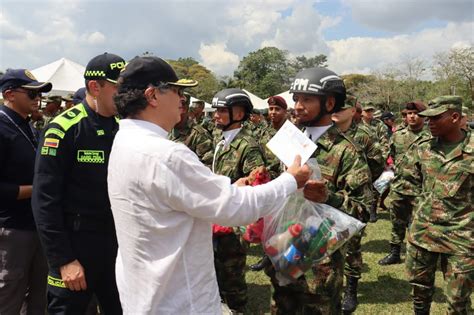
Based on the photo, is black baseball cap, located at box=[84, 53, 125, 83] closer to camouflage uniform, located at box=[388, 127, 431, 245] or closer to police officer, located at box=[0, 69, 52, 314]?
police officer, located at box=[0, 69, 52, 314]

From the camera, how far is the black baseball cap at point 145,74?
191 cm

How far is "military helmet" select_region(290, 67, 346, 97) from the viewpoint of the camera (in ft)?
8.88

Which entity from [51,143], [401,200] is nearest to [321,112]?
[51,143]

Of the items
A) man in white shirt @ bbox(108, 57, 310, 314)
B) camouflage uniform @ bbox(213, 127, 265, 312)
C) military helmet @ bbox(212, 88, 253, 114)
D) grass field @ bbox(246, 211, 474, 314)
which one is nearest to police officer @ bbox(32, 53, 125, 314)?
man in white shirt @ bbox(108, 57, 310, 314)

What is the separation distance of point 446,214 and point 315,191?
230cm

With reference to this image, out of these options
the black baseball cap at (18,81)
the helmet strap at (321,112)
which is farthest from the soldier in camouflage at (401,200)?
the black baseball cap at (18,81)

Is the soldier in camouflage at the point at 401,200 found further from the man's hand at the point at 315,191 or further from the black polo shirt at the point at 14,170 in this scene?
the black polo shirt at the point at 14,170

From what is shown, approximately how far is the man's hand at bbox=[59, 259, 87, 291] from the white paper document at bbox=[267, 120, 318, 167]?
1590 mm

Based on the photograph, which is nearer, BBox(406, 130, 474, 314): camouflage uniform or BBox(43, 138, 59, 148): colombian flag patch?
BBox(43, 138, 59, 148): colombian flag patch

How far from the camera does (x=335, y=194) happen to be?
269 cm

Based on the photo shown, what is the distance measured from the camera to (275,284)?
10.1 ft

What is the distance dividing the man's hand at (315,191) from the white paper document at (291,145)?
0.23 metres

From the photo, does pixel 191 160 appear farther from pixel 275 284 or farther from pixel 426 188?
pixel 426 188

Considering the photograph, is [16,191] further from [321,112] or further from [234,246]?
[321,112]
